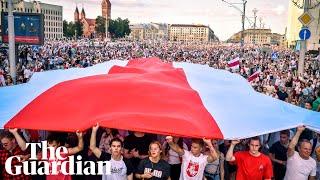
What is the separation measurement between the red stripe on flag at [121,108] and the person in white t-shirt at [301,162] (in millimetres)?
1129

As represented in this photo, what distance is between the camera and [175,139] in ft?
19.9

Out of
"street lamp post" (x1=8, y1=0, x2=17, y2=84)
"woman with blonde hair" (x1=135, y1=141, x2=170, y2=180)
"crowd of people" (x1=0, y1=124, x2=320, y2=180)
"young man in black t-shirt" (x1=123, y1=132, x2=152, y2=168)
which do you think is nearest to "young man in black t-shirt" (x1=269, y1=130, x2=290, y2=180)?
"crowd of people" (x1=0, y1=124, x2=320, y2=180)

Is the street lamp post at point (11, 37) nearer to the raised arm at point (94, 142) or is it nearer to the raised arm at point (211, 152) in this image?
the raised arm at point (94, 142)

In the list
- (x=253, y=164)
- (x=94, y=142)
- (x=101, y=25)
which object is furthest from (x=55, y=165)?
(x=101, y=25)

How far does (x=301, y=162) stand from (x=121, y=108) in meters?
2.50

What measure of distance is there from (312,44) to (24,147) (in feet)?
259

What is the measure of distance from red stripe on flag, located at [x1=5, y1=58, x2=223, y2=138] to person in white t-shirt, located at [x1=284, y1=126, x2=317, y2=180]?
3.71 ft

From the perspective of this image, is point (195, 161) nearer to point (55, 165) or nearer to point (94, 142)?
point (94, 142)

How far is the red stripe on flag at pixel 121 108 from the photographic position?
5371 millimetres

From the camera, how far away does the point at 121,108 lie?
18.6 feet

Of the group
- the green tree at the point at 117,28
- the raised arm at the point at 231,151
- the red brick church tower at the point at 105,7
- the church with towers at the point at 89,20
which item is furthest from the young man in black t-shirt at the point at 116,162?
the red brick church tower at the point at 105,7

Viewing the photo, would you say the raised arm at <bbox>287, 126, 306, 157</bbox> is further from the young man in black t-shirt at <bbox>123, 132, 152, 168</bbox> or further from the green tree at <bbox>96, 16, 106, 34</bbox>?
the green tree at <bbox>96, 16, 106, 34</bbox>

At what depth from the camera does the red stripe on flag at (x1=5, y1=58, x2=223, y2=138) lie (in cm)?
537

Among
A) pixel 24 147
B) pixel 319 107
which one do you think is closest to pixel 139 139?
pixel 24 147
